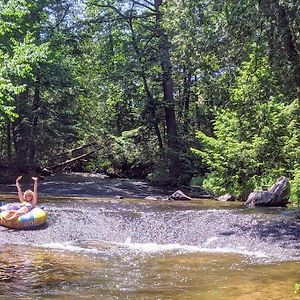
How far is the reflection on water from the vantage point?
7348mm

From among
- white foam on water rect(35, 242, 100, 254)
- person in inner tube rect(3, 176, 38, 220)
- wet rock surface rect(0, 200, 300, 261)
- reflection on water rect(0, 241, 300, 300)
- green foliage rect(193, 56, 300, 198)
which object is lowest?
reflection on water rect(0, 241, 300, 300)

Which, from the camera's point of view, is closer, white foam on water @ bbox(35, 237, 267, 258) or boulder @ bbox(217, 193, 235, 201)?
white foam on water @ bbox(35, 237, 267, 258)

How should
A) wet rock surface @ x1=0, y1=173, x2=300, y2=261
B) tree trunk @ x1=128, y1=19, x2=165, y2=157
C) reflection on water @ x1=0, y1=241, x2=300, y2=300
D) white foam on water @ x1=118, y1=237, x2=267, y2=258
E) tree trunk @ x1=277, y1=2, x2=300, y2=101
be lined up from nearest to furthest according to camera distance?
reflection on water @ x1=0, y1=241, x2=300, y2=300 → white foam on water @ x1=118, y1=237, x2=267, y2=258 → wet rock surface @ x1=0, y1=173, x2=300, y2=261 → tree trunk @ x1=277, y1=2, x2=300, y2=101 → tree trunk @ x1=128, y1=19, x2=165, y2=157

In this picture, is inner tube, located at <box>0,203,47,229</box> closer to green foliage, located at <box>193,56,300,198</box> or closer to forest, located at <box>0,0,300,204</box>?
forest, located at <box>0,0,300,204</box>

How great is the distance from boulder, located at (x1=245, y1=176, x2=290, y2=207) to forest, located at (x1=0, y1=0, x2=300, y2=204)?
33 cm

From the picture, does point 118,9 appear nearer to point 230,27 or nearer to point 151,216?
point 230,27

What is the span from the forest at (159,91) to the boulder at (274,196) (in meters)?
0.33

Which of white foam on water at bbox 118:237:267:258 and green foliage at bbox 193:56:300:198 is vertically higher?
green foliage at bbox 193:56:300:198

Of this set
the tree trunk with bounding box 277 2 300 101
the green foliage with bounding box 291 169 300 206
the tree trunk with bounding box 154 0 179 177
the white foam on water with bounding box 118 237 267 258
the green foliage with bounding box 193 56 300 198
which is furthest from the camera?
the tree trunk with bounding box 154 0 179 177

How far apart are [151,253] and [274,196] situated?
6.61 meters

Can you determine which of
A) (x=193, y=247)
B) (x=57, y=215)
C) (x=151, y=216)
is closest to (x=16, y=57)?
(x=57, y=215)

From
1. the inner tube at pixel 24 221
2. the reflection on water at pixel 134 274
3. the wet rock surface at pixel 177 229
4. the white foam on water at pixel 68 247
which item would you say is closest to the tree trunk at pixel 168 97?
the wet rock surface at pixel 177 229

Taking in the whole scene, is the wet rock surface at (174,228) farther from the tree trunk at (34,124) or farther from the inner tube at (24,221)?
the tree trunk at (34,124)

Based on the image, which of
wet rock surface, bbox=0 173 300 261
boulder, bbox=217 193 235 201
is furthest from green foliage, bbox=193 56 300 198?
wet rock surface, bbox=0 173 300 261
